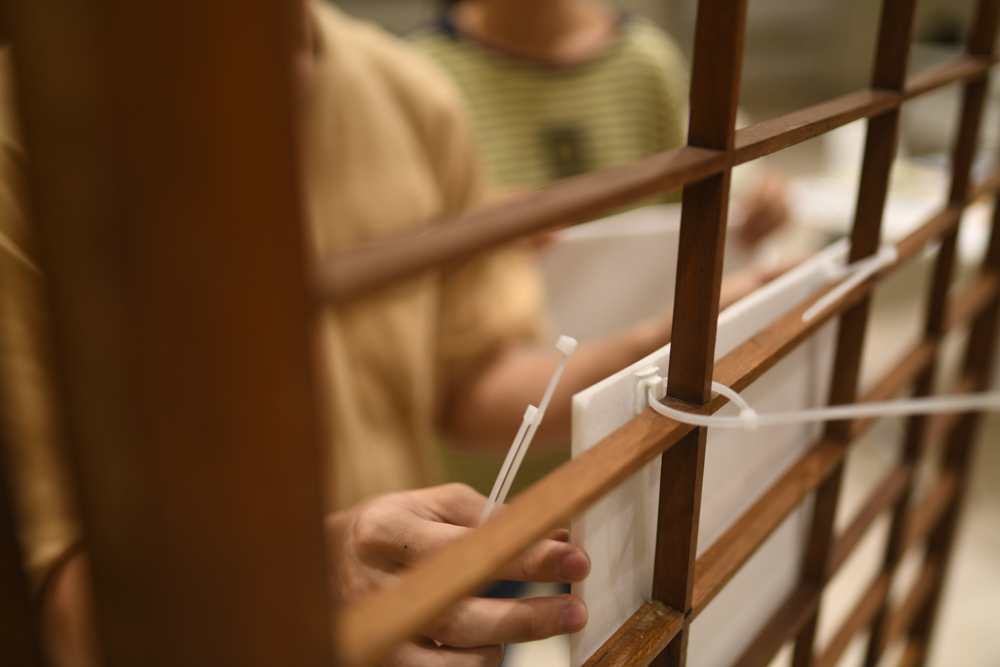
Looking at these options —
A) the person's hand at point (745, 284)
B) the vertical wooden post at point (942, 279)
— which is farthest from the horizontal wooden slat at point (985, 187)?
the person's hand at point (745, 284)

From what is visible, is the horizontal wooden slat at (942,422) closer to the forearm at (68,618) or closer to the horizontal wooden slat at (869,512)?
the horizontal wooden slat at (869,512)

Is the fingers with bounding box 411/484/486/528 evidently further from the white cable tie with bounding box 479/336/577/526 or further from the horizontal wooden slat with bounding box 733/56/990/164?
the horizontal wooden slat with bounding box 733/56/990/164

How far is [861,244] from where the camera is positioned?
442 mm

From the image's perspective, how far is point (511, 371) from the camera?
80 cm

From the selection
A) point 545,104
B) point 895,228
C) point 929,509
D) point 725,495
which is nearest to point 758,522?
point 725,495

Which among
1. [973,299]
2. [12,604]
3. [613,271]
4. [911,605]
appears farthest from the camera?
[613,271]

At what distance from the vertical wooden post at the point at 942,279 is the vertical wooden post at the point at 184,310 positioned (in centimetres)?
56

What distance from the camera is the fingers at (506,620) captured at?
279 millimetres

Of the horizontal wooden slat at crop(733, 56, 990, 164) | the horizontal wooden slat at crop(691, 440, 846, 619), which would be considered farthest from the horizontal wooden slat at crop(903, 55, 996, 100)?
the horizontal wooden slat at crop(691, 440, 846, 619)

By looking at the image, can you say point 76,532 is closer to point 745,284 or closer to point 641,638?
point 641,638

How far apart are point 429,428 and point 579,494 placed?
55cm

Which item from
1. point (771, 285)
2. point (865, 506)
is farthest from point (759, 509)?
point (865, 506)

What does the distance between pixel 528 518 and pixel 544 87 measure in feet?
3.15

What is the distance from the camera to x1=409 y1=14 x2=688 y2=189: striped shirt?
1087 millimetres
